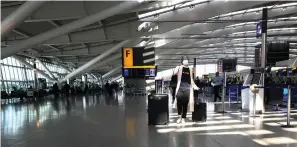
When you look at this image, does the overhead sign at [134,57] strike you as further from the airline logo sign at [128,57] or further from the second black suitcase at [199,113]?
the second black suitcase at [199,113]

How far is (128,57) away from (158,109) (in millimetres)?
5163

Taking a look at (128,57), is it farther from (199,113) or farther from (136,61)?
(199,113)

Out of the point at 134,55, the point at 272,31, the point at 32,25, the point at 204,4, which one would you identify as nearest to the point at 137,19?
the point at 204,4

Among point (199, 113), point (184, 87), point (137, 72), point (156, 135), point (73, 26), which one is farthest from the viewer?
point (73, 26)

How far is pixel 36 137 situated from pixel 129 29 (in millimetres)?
19240

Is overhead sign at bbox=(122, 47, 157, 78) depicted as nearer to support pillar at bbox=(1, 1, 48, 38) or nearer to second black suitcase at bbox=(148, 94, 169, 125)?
support pillar at bbox=(1, 1, 48, 38)

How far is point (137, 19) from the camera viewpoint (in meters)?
24.9

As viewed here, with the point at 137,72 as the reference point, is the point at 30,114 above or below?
below

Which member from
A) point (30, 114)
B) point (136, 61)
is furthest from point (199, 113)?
point (30, 114)

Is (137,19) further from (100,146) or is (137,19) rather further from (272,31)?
(272,31)

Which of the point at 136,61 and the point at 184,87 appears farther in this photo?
the point at 136,61

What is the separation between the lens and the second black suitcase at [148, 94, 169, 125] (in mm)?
8625

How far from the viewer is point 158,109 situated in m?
8.62

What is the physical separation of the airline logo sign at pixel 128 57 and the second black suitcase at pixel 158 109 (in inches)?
188
